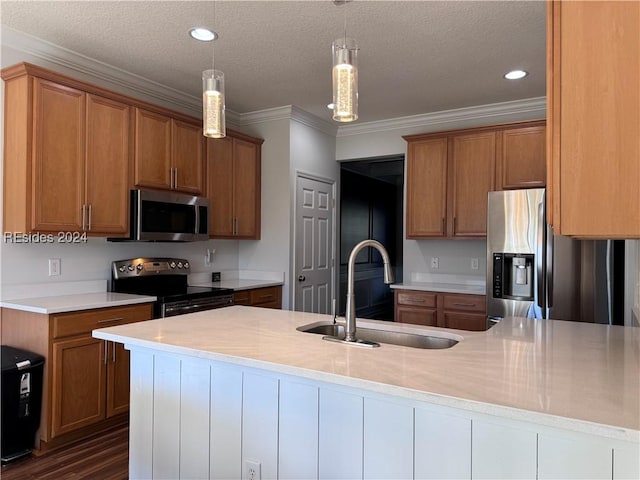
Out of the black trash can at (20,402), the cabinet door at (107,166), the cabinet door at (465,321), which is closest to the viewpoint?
the black trash can at (20,402)

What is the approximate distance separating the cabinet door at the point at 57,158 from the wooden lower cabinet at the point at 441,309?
9.27 feet

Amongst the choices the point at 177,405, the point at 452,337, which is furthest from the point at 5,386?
the point at 452,337

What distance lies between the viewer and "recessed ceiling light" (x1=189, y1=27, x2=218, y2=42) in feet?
9.30

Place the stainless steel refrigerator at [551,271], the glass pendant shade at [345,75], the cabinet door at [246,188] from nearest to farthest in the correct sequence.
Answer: the glass pendant shade at [345,75], the stainless steel refrigerator at [551,271], the cabinet door at [246,188]

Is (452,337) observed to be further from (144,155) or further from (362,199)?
(362,199)

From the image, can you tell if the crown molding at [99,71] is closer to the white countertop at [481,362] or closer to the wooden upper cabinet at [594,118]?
the white countertop at [481,362]

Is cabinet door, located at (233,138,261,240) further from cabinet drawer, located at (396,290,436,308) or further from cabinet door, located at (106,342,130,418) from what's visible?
cabinet door, located at (106,342,130,418)

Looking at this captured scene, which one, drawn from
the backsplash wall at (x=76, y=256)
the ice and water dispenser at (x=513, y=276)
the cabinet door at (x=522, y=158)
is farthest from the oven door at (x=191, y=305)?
the cabinet door at (x=522, y=158)

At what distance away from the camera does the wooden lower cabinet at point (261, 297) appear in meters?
4.00

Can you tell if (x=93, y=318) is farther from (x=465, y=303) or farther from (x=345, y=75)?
(x=465, y=303)

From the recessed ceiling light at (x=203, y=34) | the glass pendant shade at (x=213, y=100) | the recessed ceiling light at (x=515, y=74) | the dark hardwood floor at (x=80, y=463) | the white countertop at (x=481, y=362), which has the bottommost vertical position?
the dark hardwood floor at (x=80, y=463)

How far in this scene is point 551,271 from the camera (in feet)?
11.2

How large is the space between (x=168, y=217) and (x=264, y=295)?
1218 millimetres

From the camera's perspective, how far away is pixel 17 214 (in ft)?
9.07
